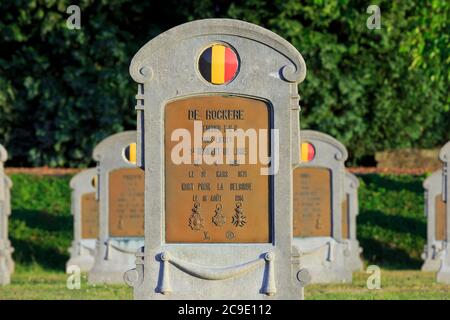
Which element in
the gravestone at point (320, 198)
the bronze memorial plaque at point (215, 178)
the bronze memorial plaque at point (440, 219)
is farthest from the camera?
the bronze memorial plaque at point (440, 219)

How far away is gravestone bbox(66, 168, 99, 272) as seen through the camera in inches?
889

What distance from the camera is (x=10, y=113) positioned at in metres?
30.6

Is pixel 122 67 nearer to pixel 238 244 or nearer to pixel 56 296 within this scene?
pixel 56 296

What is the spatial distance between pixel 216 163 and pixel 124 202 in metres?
8.07

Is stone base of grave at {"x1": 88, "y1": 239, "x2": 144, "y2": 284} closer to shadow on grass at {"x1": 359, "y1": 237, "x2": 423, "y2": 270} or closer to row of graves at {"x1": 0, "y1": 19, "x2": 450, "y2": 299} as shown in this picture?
shadow on grass at {"x1": 359, "y1": 237, "x2": 423, "y2": 270}

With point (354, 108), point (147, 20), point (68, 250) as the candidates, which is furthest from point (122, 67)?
point (68, 250)

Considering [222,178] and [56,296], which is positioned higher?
[222,178]

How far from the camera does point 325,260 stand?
67.6ft

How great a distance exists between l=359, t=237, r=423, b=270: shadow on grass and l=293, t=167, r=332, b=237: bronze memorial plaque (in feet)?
10.8

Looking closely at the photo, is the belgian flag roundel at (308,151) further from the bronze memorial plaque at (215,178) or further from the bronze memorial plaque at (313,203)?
the bronze memorial plaque at (215,178)

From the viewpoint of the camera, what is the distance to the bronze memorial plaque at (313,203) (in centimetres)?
2091

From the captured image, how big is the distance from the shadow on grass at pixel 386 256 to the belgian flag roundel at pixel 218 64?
459 inches

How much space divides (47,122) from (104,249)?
10479 mm

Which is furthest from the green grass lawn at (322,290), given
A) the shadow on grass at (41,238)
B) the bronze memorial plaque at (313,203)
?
the shadow on grass at (41,238)
